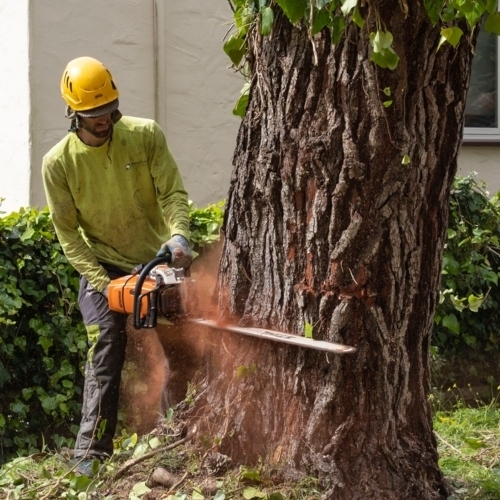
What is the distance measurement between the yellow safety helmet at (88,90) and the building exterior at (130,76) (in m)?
2.91

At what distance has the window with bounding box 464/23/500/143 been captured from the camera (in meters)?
9.89

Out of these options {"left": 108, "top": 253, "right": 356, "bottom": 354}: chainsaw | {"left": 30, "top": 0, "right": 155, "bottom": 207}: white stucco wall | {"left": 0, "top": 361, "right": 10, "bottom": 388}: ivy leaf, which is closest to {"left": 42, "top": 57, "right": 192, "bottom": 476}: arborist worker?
{"left": 108, "top": 253, "right": 356, "bottom": 354}: chainsaw

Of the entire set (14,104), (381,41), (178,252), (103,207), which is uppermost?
(14,104)

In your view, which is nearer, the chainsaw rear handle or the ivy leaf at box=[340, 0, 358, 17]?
the ivy leaf at box=[340, 0, 358, 17]

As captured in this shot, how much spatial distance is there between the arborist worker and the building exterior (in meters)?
2.71

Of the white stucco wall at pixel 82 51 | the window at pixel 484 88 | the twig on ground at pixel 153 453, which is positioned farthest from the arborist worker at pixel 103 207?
the window at pixel 484 88

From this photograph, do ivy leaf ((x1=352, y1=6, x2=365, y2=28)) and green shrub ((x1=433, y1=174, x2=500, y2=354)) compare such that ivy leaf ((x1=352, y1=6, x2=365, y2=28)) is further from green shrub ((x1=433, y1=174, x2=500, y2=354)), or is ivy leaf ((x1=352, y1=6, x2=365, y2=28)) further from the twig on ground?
green shrub ((x1=433, y1=174, x2=500, y2=354))

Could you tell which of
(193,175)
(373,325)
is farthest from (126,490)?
(193,175)

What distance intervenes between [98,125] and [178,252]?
808 millimetres

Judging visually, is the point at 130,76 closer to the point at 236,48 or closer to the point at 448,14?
the point at 236,48

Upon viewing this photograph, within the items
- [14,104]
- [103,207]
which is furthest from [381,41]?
[14,104]

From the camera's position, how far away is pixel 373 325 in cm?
409

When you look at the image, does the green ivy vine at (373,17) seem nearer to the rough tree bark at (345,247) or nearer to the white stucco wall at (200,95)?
the rough tree bark at (345,247)

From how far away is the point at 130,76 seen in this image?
834 cm
